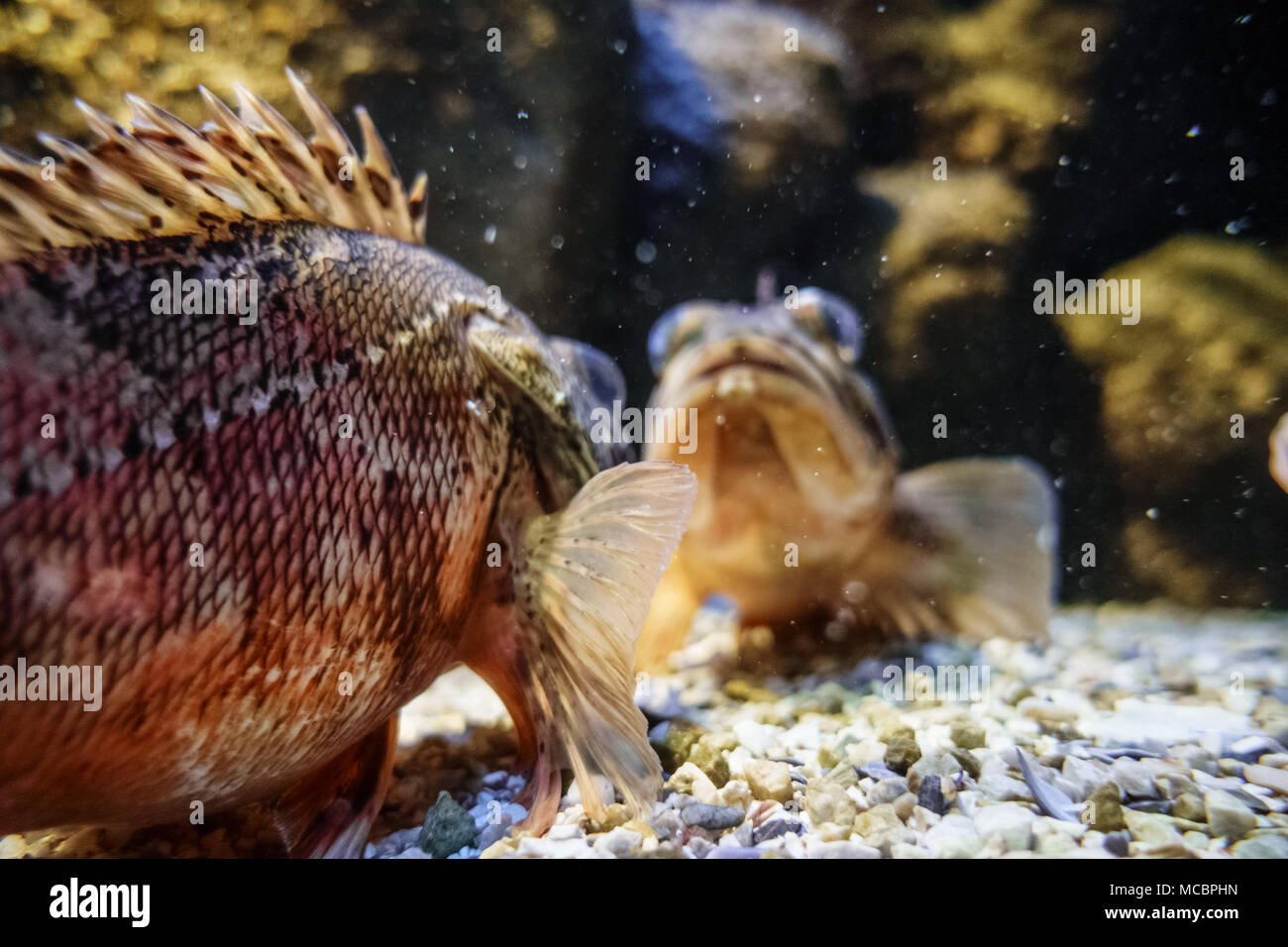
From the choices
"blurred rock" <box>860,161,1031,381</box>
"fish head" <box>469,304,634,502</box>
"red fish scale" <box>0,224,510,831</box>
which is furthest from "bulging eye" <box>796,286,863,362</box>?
"red fish scale" <box>0,224,510,831</box>

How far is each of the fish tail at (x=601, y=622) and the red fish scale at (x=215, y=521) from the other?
261 mm

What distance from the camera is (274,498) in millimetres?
1196

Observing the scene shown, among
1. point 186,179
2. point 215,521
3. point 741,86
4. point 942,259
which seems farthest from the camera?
point 942,259

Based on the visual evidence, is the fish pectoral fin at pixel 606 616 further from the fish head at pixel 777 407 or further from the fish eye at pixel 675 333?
the fish eye at pixel 675 333

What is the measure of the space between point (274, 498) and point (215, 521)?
0.33ft

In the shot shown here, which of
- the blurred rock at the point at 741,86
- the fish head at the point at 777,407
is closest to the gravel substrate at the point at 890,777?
the fish head at the point at 777,407

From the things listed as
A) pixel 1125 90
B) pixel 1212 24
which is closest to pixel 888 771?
pixel 1212 24

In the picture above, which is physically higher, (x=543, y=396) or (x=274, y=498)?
(x=543, y=396)

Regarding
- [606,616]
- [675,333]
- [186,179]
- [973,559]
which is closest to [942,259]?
[973,559]

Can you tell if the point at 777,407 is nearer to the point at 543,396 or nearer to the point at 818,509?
the point at 818,509

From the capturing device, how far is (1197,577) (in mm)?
4031

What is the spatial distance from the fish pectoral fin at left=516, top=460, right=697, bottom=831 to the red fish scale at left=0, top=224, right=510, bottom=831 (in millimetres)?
274

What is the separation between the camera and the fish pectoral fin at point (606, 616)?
5.03 ft
